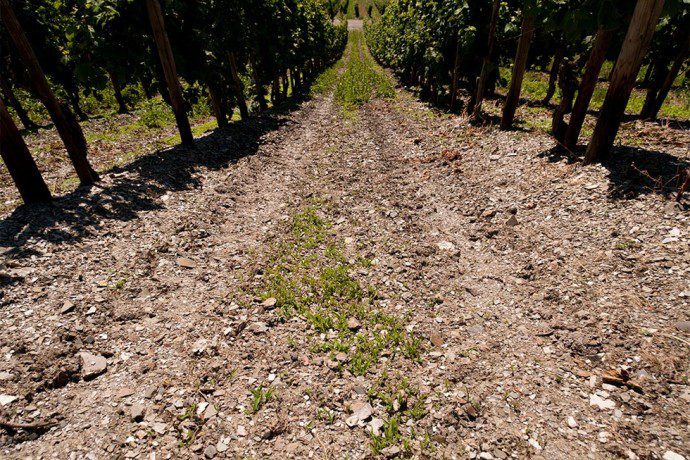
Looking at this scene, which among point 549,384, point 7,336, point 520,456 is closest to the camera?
point 520,456

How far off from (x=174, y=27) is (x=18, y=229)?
12.3 m

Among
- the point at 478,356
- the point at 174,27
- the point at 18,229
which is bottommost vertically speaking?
the point at 478,356

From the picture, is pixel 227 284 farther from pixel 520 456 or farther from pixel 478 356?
pixel 520 456

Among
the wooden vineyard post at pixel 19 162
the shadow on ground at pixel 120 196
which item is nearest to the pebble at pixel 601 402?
the shadow on ground at pixel 120 196

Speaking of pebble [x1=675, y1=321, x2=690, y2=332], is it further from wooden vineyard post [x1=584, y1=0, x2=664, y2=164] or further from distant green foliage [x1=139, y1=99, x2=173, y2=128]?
distant green foliage [x1=139, y1=99, x2=173, y2=128]

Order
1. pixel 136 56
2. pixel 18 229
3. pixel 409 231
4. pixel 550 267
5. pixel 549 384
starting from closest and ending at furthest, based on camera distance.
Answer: pixel 549 384 → pixel 550 267 → pixel 18 229 → pixel 409 231 → pixel 136 56

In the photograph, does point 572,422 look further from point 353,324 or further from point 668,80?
point 668,80

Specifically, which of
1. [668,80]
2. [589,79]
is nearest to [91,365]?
[589,79]

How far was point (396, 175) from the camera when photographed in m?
12.9

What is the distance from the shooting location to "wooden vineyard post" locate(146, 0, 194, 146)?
12.8m

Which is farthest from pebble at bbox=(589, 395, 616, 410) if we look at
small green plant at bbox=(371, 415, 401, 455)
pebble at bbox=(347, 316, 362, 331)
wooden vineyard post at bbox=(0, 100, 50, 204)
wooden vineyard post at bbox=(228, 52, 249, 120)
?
wooden vineyard post at bbox=(228, 52, 249, 120)

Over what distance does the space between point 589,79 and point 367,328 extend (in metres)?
9.61

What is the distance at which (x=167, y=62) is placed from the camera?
13.8 meters

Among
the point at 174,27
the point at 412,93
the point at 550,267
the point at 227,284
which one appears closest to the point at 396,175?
the point at 550,267
